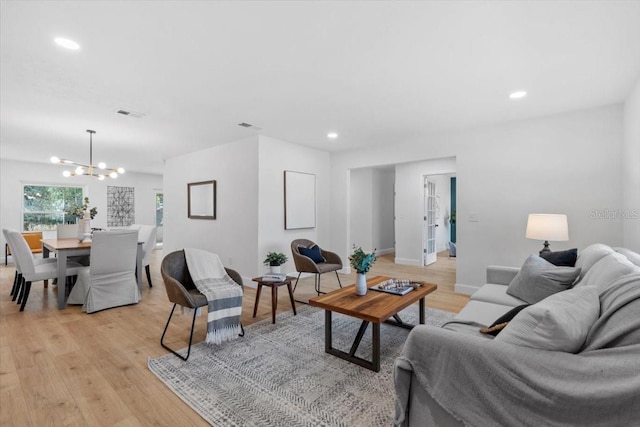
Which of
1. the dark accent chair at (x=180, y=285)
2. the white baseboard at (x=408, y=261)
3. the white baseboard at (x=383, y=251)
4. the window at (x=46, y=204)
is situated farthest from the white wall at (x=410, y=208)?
the window at (x=46, y=204)

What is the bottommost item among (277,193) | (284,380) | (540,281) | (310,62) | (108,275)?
(284,380)

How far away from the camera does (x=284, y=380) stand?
7.06 feet

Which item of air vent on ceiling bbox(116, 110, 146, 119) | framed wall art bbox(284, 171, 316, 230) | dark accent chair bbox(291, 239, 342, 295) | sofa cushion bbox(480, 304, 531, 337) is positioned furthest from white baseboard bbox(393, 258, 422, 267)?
air vent on ceiling bbox(116, 110, 146, 119)

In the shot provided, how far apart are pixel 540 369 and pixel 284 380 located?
1.59 metres

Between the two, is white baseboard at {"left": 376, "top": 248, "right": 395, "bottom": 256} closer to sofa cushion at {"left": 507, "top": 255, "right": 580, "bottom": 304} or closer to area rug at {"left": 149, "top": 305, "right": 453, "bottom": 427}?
area rug at {"left": 149, "top": 305, "right": 453, "bottom": 427}

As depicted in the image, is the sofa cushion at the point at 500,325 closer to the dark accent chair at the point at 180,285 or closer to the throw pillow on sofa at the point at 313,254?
the dark accent chair at the point at 180,285

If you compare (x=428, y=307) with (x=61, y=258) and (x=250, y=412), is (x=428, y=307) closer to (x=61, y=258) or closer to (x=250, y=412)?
(x=250, y=412)

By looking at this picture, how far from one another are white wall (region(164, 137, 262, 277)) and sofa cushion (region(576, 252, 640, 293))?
3886mm

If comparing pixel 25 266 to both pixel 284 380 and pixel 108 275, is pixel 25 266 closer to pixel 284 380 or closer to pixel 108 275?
pixel 108 275

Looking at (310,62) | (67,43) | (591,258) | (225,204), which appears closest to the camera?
(67,43)

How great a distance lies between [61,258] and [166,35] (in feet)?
10.4

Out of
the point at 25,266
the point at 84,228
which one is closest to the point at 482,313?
the point at 25,266

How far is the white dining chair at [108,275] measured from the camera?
3.59m

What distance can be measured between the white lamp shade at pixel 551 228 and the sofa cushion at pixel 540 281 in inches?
32.6
